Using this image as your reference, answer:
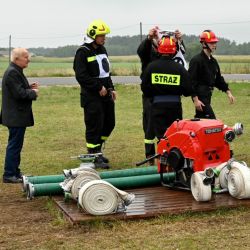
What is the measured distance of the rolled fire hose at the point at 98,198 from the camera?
5.93 m

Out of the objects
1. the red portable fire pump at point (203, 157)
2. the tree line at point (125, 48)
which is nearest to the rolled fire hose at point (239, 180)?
the red portable fire pump at point (203, 157)

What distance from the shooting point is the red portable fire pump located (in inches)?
253

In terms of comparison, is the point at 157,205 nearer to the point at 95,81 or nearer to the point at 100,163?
the point at 100,163

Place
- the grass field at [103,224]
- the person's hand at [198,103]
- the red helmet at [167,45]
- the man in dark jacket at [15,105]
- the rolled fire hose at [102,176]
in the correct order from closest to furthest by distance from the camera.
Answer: the grass field at [103,224] → the rolled fire hose at [102,176] → the red helmet at [167,45] → the man in dark jacket at [15,105] → the person's hand at [198,103]

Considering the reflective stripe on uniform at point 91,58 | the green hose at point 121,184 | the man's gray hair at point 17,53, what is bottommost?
the green hose at point 121,184

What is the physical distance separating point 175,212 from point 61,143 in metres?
5.99

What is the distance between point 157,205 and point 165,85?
1925mm

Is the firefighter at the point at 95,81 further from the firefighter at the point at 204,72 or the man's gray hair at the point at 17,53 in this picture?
the firefighter at the point at 204,72

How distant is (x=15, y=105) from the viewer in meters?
8.16

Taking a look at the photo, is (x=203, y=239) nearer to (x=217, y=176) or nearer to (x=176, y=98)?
(x=217, y=176)

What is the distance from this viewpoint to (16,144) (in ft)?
27.1

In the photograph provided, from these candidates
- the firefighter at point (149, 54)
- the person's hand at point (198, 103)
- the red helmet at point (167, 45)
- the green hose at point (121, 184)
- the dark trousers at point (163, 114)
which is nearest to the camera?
the green hose at point (121, 184)

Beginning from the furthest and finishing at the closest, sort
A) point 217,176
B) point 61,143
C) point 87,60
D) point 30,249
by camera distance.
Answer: point 61,143 < point 87,60 < point 217,176 < point 30,249

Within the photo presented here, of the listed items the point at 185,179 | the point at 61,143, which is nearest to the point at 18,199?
the point at 185,179
